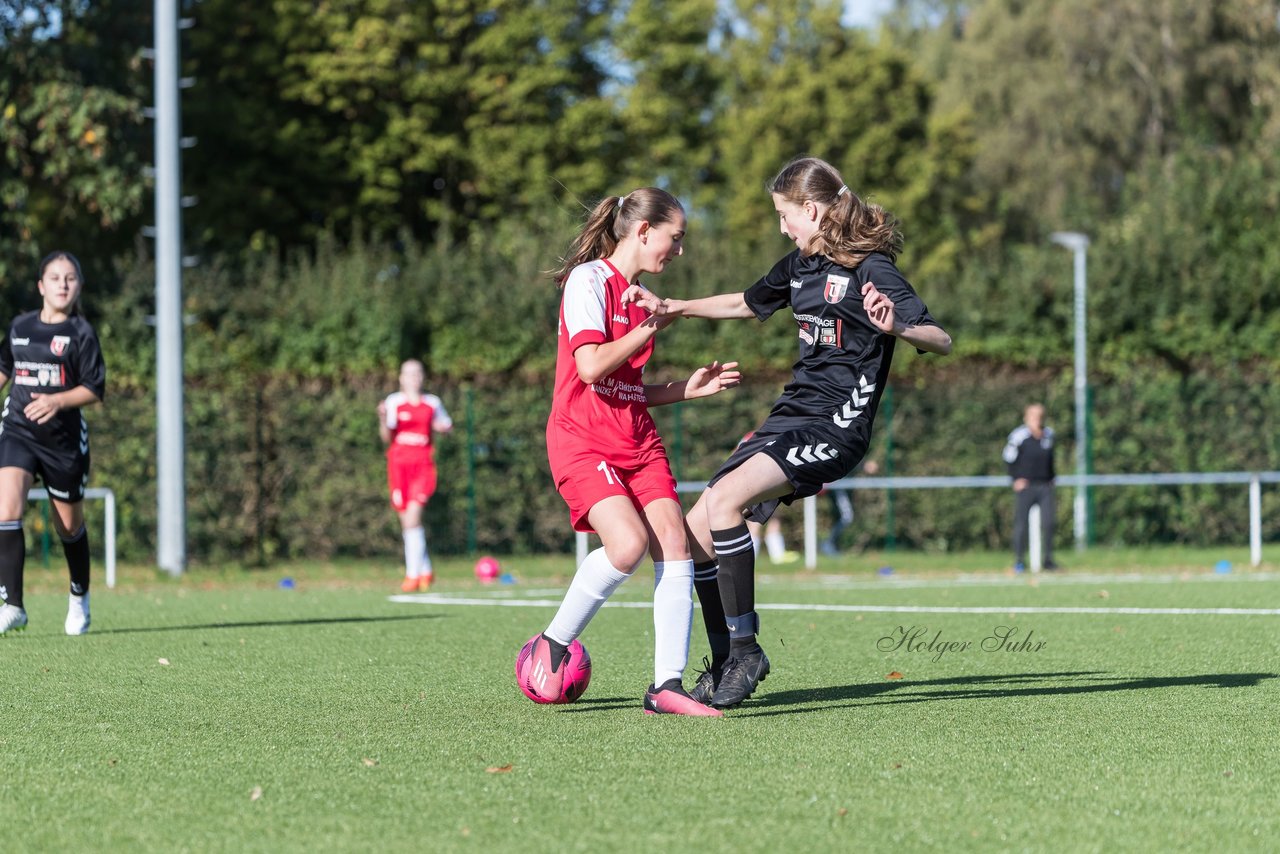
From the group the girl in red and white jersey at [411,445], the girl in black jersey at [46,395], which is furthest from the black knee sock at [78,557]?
the girl in red and white jersey at [411,445]

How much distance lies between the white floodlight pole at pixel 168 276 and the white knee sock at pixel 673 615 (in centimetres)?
1178

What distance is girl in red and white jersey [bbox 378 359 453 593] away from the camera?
1469 centimetres

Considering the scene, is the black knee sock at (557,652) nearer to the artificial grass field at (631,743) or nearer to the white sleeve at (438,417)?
the artificial grass field at (631,743)

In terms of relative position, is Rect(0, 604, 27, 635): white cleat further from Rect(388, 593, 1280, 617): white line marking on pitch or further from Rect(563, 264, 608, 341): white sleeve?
Rect(563, 264, 608, 341): white sleeve

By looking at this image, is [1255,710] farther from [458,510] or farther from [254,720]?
[458,510]

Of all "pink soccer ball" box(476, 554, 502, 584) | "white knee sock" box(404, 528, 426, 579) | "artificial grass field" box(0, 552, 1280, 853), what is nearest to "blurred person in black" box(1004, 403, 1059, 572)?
"pink soccer ball" box(476, 554, 502, 584)

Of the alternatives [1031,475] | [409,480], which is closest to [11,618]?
[409,480]

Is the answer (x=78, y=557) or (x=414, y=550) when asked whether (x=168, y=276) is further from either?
(x=78, y=557)

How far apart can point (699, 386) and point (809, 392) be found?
42 centimetres

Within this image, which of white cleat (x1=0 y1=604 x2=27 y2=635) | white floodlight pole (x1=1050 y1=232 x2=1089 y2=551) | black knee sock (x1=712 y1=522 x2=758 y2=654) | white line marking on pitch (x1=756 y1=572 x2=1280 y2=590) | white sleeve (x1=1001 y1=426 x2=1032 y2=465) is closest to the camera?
black knee sock (x1=712 y1=522 x2=758 y2=654)

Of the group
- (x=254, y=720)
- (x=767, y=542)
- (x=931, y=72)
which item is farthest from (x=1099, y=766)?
(x=931, y=72)

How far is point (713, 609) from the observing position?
614cm

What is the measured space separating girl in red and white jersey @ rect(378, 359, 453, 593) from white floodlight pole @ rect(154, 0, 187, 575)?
298 centimetres

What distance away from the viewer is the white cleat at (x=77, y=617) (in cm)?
902
